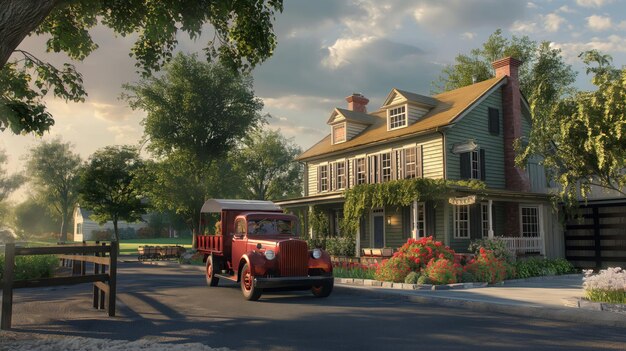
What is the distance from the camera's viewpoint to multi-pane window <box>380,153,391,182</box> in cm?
2583

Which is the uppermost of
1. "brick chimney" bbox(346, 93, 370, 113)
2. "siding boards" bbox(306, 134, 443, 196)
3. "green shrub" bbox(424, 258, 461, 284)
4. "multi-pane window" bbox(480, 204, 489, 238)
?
"brick chimney" bbox(346, 93, 370, 113)

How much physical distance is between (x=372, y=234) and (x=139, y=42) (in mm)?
15957

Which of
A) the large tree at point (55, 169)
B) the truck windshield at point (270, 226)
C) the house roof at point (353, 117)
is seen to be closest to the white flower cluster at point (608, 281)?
the truck windshield at point (270, 226)

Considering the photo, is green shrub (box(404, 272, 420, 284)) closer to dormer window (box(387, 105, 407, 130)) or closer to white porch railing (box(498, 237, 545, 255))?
white porch railing (box(498, 237, 545, 255))

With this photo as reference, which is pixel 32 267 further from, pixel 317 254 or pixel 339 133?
pixel 339 133

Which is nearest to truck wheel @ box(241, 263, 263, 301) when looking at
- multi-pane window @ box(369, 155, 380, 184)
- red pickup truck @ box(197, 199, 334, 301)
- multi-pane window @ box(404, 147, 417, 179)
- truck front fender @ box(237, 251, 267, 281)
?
red pickup truck @ box(197, 199, 334, 301)

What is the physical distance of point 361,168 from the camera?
27609 mm

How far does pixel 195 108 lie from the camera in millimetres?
37000

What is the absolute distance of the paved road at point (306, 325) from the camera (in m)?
7.45

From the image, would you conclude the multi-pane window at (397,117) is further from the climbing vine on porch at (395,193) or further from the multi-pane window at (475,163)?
the climbing vine on porch at (395,193)

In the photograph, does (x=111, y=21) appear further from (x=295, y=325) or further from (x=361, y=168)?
(x=361, y=168)

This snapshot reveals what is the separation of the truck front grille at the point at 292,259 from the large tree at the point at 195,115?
2606 centimetres

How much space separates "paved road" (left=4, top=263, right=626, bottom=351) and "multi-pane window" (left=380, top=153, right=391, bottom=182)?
44.7ft

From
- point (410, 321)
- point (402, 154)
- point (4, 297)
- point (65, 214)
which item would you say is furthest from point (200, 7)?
point (65, 214)
